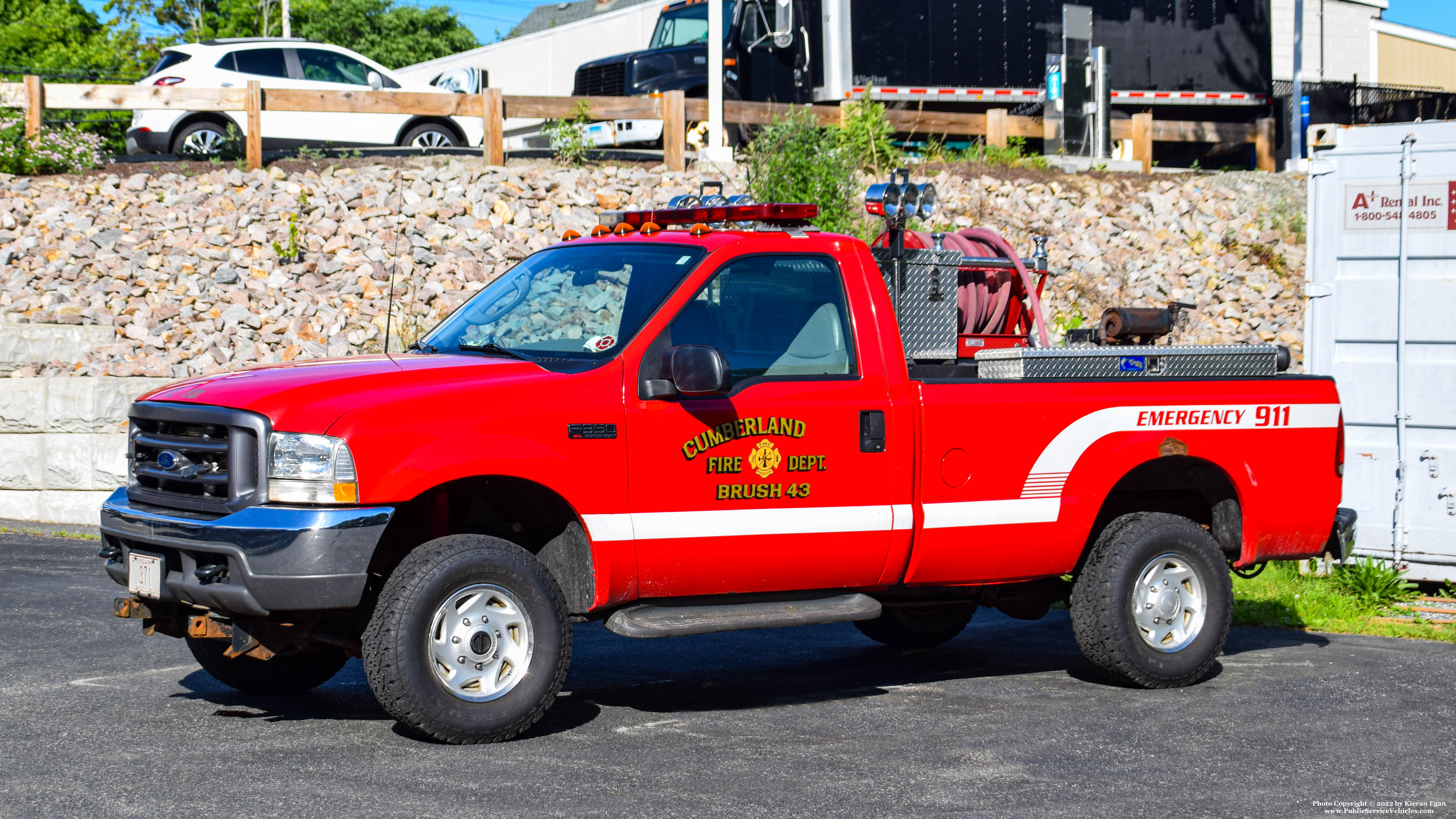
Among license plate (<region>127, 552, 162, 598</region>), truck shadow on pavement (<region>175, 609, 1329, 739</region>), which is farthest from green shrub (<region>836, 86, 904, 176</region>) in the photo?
license plate (<region>127, 552, 162, 598</region>)

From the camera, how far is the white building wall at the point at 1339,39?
34.7 metres

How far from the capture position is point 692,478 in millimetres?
6512

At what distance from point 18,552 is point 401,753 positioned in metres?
6.83

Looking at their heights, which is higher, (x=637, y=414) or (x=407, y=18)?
(x=407, y=18)

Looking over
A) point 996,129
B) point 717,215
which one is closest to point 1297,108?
point 996,129

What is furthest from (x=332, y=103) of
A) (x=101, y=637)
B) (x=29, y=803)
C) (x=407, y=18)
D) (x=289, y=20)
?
(x=407, y=18)

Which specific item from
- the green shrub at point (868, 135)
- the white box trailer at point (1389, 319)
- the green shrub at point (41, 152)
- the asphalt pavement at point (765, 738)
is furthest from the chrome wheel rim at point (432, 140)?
the white box trailer at point (1389, 319)

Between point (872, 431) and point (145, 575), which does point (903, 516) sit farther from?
point (145, 575)

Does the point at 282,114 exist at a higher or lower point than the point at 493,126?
higher

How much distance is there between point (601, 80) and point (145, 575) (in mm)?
17082

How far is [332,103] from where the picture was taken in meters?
18.1

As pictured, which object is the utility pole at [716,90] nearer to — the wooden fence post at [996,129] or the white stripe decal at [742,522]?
the wooden fence post at [996,129]

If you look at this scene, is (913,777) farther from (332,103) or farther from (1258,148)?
(1258,148)

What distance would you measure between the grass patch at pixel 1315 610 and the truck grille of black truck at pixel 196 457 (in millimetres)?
5878
